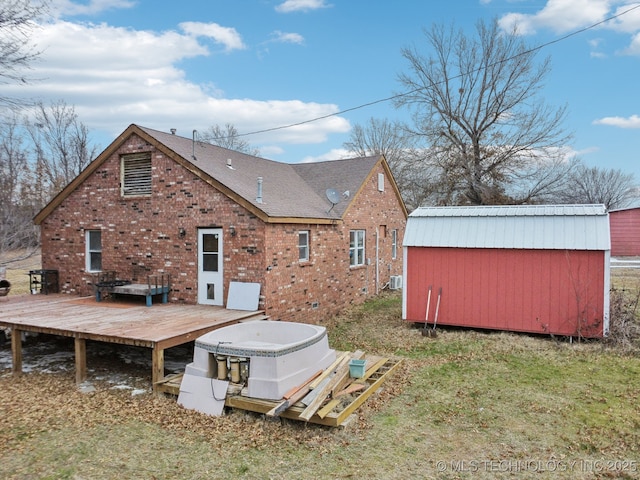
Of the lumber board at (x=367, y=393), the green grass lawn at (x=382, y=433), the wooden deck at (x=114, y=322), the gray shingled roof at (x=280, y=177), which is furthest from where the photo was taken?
the gray shingled roof at (x=280, y=177)

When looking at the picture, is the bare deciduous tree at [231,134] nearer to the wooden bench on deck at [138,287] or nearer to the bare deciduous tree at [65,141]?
the bare deciduous tree at [65,141]

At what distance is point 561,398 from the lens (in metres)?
6.42

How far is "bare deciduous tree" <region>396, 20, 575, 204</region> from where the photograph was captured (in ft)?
79.7

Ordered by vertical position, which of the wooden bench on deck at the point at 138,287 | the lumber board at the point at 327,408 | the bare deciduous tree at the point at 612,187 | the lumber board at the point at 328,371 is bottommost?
the lumber board at the point at 327,408

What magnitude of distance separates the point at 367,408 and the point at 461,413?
130cm

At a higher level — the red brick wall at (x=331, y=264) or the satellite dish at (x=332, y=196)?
the satellite dish at (x=332, y=196)

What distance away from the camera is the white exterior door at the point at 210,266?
9930 mm

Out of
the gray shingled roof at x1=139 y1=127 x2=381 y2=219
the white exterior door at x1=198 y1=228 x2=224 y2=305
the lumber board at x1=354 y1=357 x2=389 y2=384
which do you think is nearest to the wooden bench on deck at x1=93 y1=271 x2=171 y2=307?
the white exterior door at x1=198 y1=228 x2=224 y2=305

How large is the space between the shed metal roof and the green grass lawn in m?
3.00

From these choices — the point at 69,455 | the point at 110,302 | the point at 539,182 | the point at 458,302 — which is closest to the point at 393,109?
the point at 539,182

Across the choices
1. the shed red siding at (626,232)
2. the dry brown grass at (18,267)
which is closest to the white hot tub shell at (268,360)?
the dry brown grass at (18,267)

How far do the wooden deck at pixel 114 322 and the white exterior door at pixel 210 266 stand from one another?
1.03ft

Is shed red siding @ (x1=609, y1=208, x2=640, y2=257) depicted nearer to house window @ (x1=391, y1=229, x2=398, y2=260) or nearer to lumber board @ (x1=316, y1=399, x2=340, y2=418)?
house window @ (x1=391, y1=229, x2=398, y2=260)

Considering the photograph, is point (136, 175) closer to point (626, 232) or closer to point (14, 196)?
point (14, 196)
